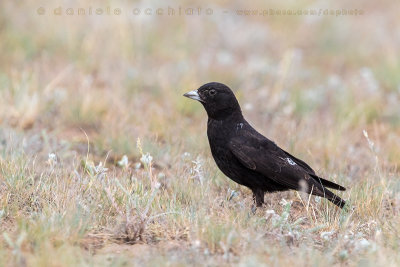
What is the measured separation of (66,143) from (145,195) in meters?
1.98

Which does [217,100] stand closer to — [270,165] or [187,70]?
[270,165]

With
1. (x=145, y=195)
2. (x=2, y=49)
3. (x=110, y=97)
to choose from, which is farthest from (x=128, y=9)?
(x=145, y=195)

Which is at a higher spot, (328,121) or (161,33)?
(161,33)

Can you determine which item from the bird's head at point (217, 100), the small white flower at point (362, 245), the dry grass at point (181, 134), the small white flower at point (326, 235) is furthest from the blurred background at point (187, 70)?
the small white flower at point (362, 245)

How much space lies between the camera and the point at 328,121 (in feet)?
28.9

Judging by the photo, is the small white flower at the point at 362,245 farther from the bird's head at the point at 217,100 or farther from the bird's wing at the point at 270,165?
the bird's head at the point at 217,100

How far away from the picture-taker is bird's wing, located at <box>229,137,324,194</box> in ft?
18.3

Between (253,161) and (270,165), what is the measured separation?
6.7 inches

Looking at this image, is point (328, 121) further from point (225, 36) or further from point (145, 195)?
point (145, 195)

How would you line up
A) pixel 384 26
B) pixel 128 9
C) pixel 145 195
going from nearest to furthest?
pixel 145 195 → pixel 128 9 → pixel 384 26

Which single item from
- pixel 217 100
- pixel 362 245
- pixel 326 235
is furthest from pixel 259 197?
pixel 362 245

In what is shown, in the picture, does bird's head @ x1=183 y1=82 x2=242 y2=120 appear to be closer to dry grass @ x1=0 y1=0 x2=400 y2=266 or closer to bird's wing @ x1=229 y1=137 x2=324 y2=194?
bird's wing @ x1=229 y1=137 x2=324 y2=194

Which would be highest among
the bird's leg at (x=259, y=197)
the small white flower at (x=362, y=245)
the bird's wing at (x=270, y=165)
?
the bird's wing at (x=270, y=165)

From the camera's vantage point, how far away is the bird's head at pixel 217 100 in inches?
235
